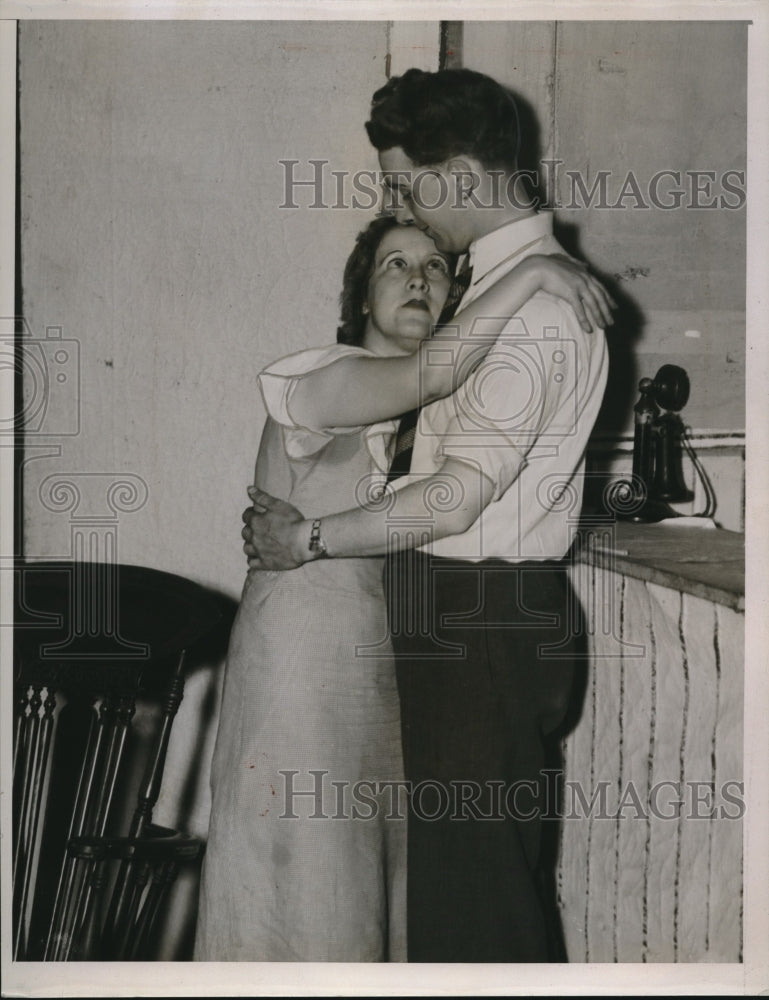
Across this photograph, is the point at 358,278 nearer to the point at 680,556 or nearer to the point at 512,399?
the point at 512,399

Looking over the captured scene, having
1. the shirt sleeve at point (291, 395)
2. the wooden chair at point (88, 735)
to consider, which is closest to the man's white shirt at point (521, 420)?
the shirt sleeve at point (291, 395)

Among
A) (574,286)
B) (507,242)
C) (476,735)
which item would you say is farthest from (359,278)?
(476,735)

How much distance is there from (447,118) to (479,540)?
749mm

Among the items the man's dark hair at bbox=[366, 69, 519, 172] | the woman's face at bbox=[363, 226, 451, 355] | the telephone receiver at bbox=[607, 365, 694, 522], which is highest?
the man's dark hair at bbox=[366, 69, 519, 172]

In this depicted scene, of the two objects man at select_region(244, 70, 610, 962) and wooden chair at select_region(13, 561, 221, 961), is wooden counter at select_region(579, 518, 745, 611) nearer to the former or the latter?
man at select_region(244, 70, 610, 962)

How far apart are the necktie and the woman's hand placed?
0.35 feet

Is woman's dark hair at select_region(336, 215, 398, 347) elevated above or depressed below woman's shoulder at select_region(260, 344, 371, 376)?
above

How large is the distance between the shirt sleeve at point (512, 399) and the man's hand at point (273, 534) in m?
0.30

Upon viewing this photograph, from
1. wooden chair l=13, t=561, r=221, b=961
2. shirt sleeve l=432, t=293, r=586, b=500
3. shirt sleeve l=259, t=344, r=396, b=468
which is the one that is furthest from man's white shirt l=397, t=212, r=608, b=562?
wooden chair l=13, t=561, r=221, b=961

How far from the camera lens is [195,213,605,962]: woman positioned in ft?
5.99

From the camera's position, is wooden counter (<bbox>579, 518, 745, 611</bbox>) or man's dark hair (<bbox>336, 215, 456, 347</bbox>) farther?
man's dark hair (<bbox>336, 215, 456, 347</bbox>)

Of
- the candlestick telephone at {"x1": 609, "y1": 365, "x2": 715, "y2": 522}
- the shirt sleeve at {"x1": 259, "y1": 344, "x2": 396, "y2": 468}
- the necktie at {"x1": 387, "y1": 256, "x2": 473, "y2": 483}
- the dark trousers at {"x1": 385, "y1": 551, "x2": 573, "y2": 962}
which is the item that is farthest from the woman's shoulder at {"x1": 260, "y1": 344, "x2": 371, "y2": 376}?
the candlestick telephone at {"x1": 609, "y1": 365, "x2": 715, "y2": 522}

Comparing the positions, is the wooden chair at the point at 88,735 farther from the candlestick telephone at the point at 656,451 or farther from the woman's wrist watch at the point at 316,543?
the candlestick telephone at the point at 656,451

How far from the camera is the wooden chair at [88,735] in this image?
1.83 meters
